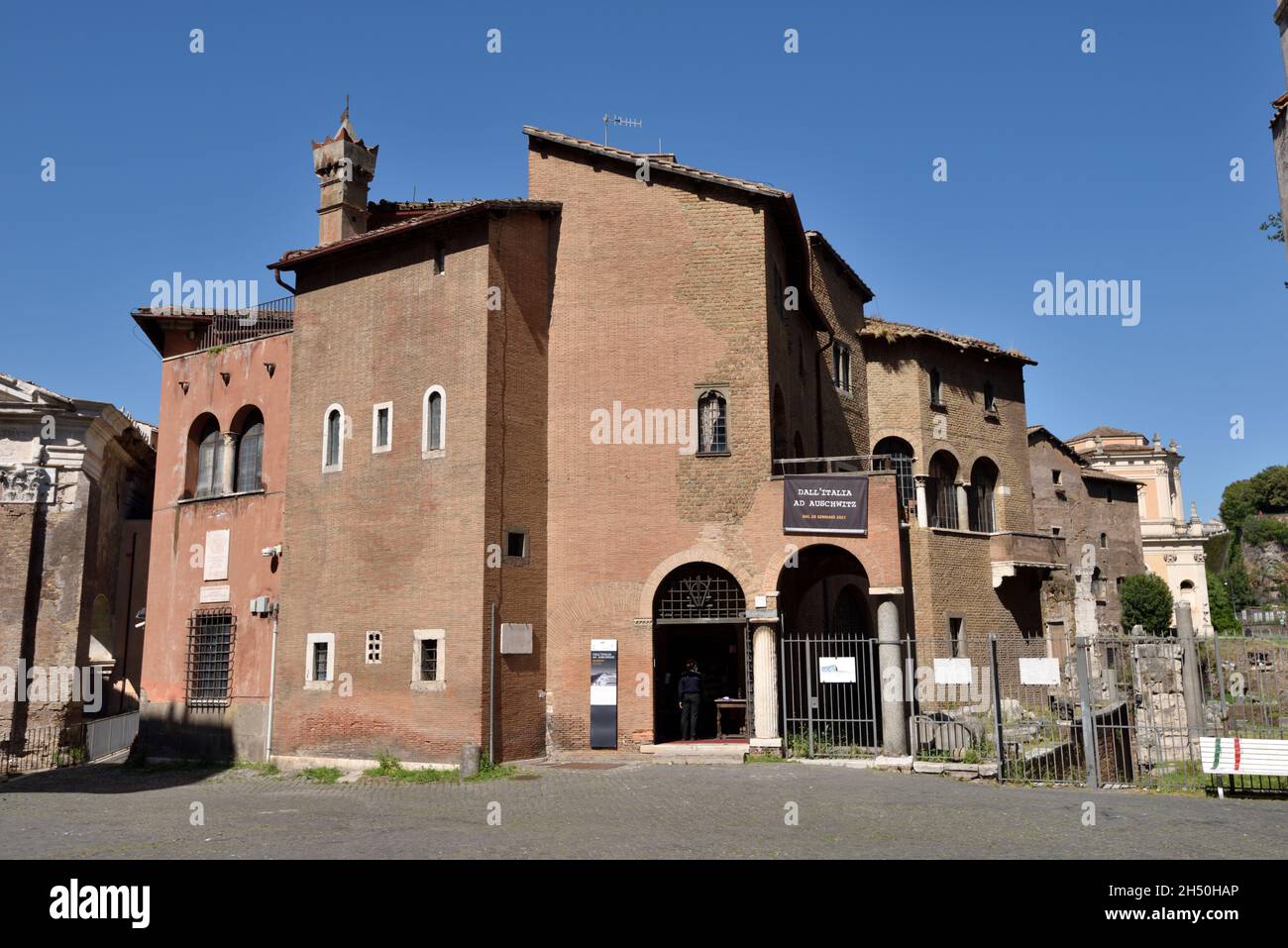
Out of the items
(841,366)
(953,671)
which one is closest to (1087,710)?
(953,671)

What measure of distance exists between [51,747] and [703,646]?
1405 centimetres

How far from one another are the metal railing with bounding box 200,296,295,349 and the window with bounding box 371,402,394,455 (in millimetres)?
4874

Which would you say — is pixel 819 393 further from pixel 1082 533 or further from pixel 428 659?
pixel 1082 533

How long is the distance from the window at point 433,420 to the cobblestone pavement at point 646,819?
21.0 feet

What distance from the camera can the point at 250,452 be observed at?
23734 millimetres

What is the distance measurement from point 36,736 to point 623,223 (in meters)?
16.4

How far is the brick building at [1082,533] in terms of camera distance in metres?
35.5

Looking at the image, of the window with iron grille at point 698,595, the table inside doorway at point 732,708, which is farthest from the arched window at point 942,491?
the window with iron grille at point 698,595

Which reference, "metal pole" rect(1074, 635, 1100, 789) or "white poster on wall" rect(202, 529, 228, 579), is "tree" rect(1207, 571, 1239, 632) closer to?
"metal pole" rect(1074, 635, 1100, 789)

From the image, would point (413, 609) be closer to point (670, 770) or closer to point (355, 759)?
point (355, 759)

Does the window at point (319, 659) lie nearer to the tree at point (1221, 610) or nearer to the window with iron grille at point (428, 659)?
the window with iron grille at point (428, 659)

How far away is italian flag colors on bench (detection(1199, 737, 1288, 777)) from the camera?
1402 cm
